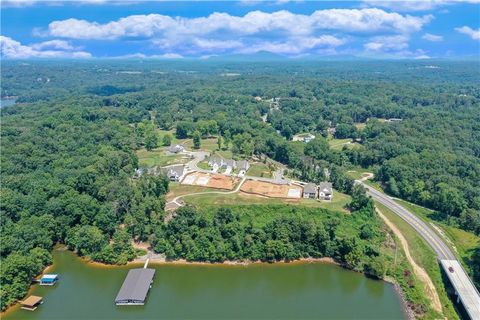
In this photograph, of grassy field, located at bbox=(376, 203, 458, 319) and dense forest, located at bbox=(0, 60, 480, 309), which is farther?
dense forest, located at bbox=(0, 60, 480, 309)

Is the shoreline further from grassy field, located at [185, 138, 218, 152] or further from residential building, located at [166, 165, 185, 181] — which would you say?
grassy field, located at [185, 138, 218, 152]

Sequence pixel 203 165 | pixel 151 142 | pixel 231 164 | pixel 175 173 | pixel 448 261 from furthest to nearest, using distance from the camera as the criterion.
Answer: pixel 151 142, pixel 203 165, pixel 231 164, pixel 175 173, pixel 448 261

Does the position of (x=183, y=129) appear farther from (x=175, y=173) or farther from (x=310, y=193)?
(x=310, y=193)

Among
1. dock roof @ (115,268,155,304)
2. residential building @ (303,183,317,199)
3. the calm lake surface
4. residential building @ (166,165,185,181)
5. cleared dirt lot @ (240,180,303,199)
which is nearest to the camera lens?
the calm lake surface

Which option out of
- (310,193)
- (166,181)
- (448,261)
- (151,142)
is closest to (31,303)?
(166,181)

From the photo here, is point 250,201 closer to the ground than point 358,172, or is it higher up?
higher up

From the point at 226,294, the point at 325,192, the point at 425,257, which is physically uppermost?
the point at 325,192

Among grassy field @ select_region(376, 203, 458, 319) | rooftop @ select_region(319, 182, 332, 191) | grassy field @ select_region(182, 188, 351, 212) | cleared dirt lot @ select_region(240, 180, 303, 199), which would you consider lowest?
grassy field @ select_region(376, 203, 458, 319)

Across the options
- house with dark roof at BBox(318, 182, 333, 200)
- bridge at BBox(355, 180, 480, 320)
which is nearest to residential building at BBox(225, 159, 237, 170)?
house with dark roof at BBox(318, 182, 333, 200)
